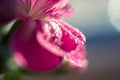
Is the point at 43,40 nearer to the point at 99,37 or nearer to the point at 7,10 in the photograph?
the point at 7,10

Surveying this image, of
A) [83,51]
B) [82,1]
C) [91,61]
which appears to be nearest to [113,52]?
[91,61]

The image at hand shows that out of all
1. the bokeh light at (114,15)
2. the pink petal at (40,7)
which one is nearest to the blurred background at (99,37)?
the bokeh light at (114,15)

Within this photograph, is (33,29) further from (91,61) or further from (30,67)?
(91,61)

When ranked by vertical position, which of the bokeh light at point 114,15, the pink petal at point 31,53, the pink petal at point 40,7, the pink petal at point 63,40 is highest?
the bokeh light at point 114,15

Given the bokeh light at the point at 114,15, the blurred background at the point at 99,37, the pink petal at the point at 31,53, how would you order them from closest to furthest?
the pink petal at the point at 31,53
the bokeh light at the point at 114,15
the blurred background at the point at 99,37

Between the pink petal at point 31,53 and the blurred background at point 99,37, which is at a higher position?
the blurred background at point 99,37

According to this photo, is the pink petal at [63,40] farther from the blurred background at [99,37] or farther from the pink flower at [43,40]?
the blurred background at [99,37]

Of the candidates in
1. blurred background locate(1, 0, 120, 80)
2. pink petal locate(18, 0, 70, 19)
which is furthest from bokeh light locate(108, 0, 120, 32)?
pink petal locate(18, 0, 70, 19)
